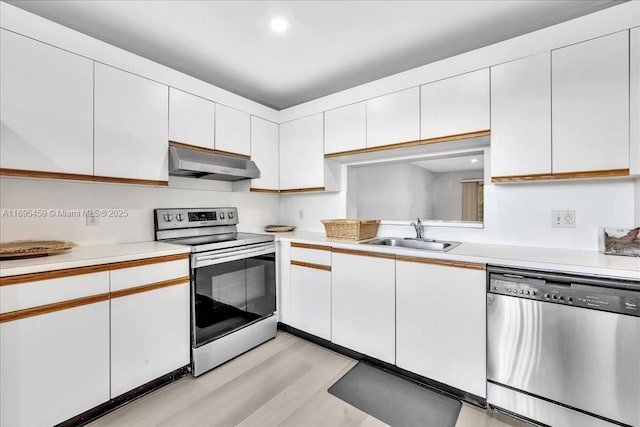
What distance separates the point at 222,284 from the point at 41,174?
1300 mm

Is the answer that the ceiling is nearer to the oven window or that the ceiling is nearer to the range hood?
the range hood

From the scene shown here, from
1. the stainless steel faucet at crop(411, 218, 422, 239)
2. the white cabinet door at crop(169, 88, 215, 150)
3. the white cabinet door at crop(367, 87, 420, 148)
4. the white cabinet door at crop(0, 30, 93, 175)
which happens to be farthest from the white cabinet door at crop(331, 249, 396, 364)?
the white cabinet door at crop(0, 30, 93, 175)

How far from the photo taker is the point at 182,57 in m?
2.36

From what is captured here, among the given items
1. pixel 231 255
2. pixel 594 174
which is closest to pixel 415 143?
pixel 594 174

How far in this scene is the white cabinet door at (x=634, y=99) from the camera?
1.53 meters

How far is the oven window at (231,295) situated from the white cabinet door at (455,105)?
70.3 inches

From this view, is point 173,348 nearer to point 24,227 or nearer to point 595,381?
point 24,227

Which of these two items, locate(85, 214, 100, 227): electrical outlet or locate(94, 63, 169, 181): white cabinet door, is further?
locate(85, 214, 100, 227): electrical outlet

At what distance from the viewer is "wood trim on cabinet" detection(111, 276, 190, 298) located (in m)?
1.69

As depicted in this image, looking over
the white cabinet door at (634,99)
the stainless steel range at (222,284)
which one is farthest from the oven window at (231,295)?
the white cabinet door at (634,99)

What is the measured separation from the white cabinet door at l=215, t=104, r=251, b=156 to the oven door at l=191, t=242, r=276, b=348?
38.4 inches

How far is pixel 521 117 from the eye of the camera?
184cm

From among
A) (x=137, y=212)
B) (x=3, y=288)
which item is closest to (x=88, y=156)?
(x=137, y=212)

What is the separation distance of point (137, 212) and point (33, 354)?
3.76 ft
